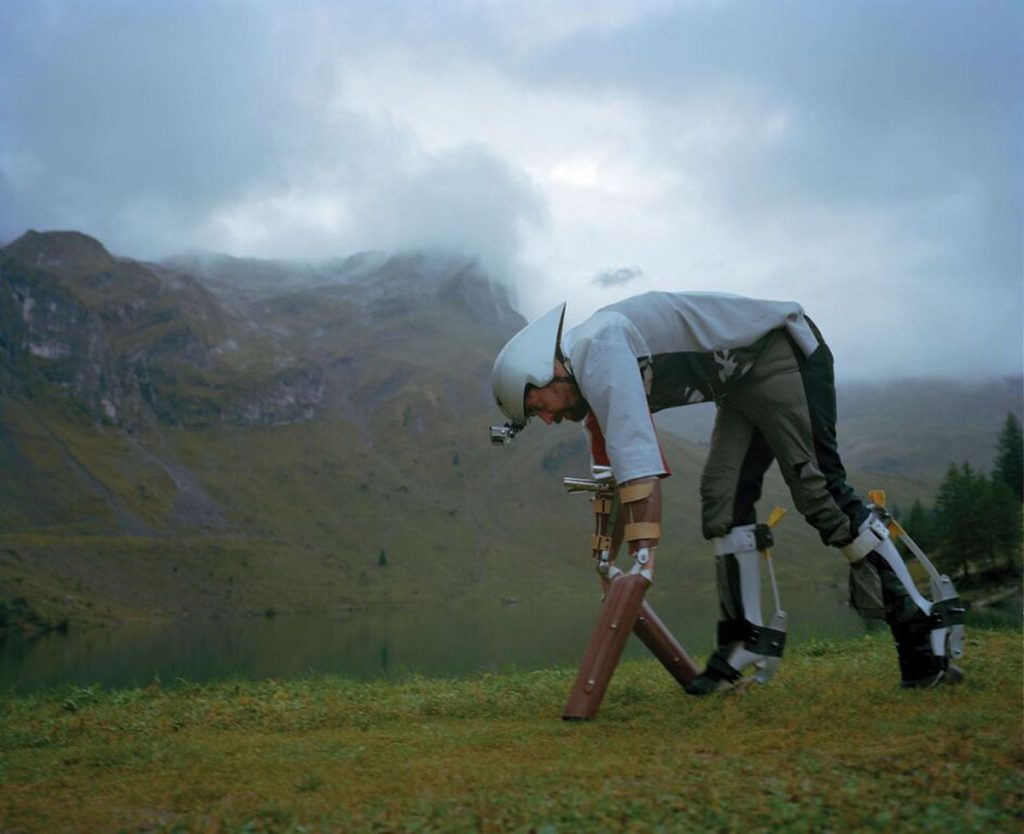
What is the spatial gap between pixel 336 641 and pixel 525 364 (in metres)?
69.8

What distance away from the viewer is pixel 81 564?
146 m

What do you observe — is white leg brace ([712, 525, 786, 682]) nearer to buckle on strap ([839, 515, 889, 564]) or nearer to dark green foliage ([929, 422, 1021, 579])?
buckle on strap ([839, 515, 889, 564])

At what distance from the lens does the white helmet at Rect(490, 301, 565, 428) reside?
5.91 m

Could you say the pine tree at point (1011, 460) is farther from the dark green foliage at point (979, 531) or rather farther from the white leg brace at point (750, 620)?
the white leg brace at point (750, 620)

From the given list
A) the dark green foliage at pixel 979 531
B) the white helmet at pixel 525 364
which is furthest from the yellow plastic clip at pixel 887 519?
the dark green foliage at pixel 979 531

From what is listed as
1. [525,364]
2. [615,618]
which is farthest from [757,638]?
[525,364]

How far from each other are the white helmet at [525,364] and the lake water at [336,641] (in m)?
4.55

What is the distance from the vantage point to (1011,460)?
76312 millimetres

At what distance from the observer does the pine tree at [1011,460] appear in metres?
74.7

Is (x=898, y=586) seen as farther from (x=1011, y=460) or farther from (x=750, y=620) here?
(x=1011, y=460)

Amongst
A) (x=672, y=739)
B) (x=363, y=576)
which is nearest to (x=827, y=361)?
(x=672, y=739)

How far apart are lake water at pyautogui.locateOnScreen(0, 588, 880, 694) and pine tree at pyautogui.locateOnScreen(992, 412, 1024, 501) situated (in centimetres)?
1721

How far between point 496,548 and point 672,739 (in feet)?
637

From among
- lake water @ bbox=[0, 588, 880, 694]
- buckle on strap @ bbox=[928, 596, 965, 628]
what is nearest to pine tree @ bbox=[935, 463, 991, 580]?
lake water @ bbox=[0, 588, 880, 694]
